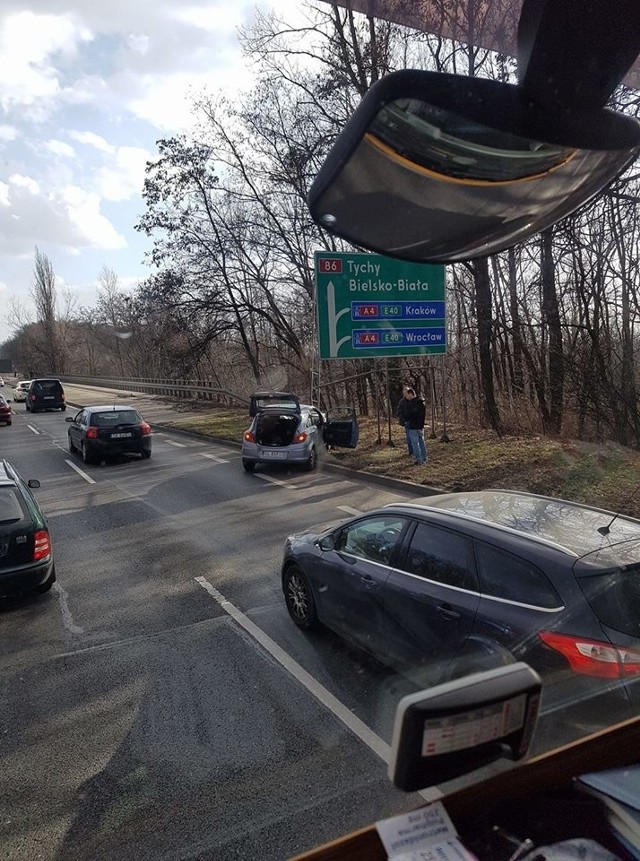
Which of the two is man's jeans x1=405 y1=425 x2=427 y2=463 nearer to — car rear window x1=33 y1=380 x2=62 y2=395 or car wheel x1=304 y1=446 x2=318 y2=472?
car wheel x1=304 y1=446 x2=318 y2=472

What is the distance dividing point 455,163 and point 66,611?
6.31 meters

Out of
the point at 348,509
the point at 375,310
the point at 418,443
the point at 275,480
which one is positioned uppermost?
the point at 375,310

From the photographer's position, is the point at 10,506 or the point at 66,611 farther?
the point at 10,506

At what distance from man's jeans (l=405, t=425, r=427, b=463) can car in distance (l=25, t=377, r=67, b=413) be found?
2775cm

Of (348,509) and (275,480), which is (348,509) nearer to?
(348,509)

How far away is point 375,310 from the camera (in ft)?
47.8

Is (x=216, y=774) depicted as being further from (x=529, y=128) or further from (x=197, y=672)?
(x=529, y=128)

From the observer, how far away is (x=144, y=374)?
2223 inches

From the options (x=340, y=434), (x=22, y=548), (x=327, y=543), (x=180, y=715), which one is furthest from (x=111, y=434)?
(x=180, y=715)

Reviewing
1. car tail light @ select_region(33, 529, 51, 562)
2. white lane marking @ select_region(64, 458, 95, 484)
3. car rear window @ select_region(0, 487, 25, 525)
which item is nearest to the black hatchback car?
car tail light @ select_region(33, 529, 51, 562)

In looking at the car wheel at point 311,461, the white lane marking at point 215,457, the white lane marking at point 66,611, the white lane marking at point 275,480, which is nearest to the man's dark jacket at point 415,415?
the car wheel at point 311,461

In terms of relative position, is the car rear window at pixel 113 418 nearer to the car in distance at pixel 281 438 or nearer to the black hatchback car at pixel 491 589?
the car in distance at pixel 281 438

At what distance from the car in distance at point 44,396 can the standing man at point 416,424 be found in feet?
90.9

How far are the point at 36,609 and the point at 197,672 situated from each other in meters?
2.56
